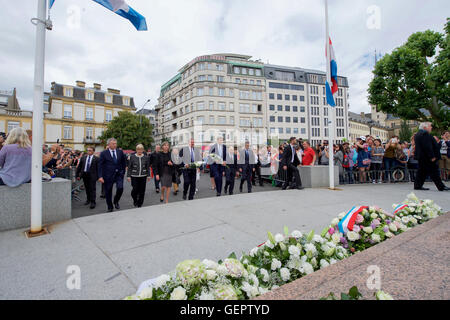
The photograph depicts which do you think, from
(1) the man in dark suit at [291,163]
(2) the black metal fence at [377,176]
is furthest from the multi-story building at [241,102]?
(1) the man in dark suit at [291,163]

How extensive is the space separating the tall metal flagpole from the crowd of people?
0.69m

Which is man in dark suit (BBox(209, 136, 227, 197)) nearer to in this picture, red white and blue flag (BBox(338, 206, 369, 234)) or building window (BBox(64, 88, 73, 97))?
red white and blue flag (BBox(338, 206, 369, 234))

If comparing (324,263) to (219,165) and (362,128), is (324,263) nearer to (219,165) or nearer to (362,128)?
(219,165)

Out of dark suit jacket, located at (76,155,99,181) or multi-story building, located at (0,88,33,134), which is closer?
dark suit jacket, located at (76,155,99,181)

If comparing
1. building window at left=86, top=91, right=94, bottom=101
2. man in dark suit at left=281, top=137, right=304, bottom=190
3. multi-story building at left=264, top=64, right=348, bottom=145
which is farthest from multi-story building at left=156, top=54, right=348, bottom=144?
man in dark suit at left=281, top=137, right=304, bottom=190

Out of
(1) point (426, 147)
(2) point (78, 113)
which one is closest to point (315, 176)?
(1) point (426, 147)

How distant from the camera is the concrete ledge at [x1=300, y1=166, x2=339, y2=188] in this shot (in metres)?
8.45

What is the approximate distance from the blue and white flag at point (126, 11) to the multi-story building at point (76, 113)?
44914mm

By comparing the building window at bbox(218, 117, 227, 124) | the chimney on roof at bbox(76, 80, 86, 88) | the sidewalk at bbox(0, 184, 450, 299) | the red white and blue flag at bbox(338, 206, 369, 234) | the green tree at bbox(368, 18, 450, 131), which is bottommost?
the sidewalk at bbox(0, 184, 450, 299)

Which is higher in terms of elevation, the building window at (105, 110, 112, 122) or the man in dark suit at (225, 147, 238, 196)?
the building window at (105, 110, 112, 122)

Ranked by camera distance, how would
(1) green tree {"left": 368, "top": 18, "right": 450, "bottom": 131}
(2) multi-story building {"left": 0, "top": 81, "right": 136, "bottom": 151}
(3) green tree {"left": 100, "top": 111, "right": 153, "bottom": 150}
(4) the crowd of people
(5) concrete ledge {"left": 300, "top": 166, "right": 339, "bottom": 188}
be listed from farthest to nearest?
(2) multi-story building {"left": 0, "top": 81, "right": 136, "bottom": 151}, (3) green tree {"left": 100, "top": 111, "right": 153, "bottom": 150}, (1) green tree {"left": 368, "top": 18, "right": 450, "bottom": 131}, (5) concrete ledge {"left": 300, "top": 166, "right": 339, "bottom": 188}, (4) the crowd of people
